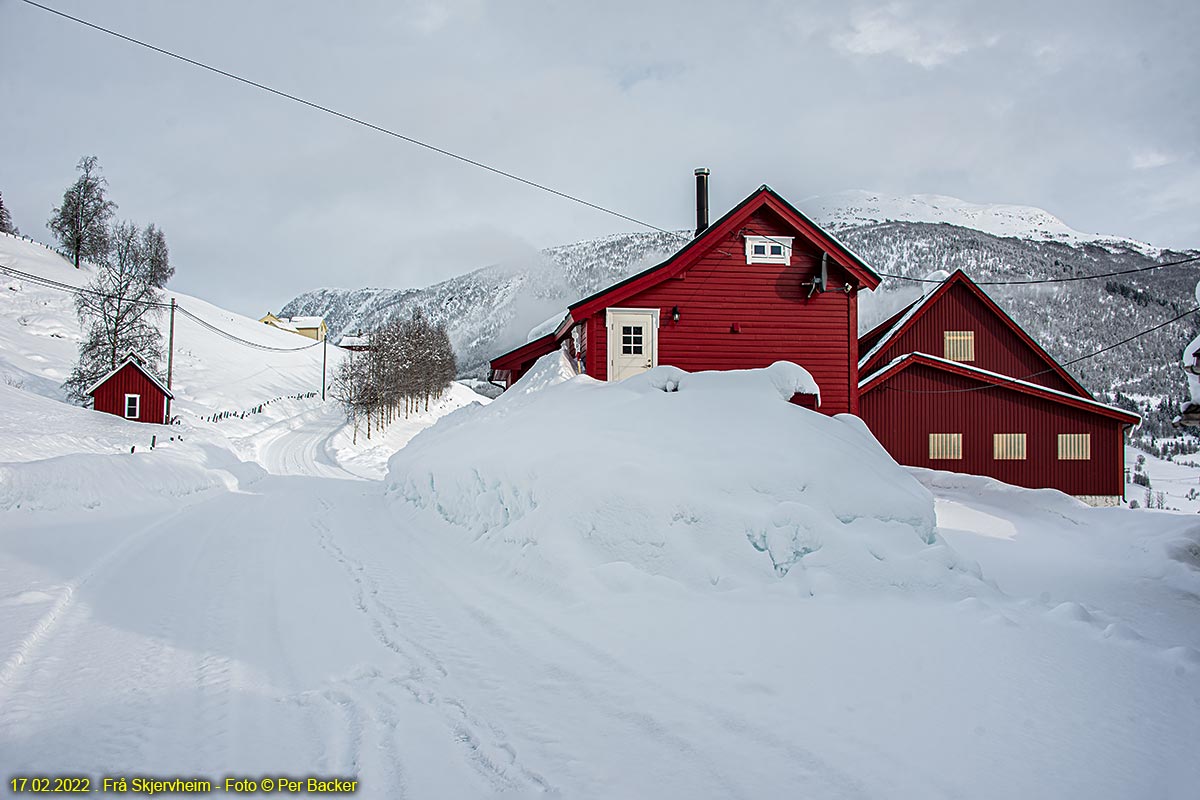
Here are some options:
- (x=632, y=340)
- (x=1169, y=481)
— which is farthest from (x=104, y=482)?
(x=1169, y=481)

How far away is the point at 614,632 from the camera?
18.0 feet

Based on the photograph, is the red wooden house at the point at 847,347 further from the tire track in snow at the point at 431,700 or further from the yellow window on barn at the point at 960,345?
the tire track in snow at the point at 431,700

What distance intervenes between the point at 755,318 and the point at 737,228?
2471 mm

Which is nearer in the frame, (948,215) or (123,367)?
(123,367)

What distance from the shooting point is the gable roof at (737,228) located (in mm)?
17219

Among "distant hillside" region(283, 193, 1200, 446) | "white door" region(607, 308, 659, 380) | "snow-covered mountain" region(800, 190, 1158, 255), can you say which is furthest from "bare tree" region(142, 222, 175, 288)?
"snow-covered mountain" region(800, 190, 1158, 255)

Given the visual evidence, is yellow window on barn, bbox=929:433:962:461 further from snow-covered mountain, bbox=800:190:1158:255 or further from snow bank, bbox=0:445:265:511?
snow-covered mountain, bbox=800:190:1158:255

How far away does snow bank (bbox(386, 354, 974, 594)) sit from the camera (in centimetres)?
677

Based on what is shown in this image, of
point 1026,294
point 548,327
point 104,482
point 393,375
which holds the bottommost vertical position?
point 104,482

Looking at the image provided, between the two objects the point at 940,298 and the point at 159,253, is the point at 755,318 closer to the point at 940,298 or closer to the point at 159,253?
the point at 940,298

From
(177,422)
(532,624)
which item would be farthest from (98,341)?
(532,624)

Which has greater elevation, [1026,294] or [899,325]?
[1026,294]

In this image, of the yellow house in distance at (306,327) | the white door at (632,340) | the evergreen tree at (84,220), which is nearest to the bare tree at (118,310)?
the evergreen tree at (84,220)

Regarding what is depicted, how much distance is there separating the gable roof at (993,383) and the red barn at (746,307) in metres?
4.87
